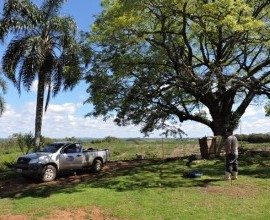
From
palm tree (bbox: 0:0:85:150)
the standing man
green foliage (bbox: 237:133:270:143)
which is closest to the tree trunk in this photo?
palm tree (bbox: 0:0:85:150)

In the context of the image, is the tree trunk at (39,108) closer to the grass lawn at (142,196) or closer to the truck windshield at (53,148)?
the truck windshield at (53,148)

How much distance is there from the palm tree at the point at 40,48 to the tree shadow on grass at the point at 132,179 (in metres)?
4.97

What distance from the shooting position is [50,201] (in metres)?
15.3

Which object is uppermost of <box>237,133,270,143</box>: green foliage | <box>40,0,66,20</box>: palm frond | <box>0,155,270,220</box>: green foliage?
<box>40,0,66,20</box>: palm frond

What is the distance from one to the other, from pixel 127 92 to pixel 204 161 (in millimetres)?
5395

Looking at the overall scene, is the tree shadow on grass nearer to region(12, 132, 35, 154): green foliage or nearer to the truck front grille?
the truck front grille

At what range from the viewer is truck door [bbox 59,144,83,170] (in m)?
20.6

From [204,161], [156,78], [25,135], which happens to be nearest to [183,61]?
[156,78]

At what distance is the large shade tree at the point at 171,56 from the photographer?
65.0ft

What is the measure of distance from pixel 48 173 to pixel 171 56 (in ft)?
27.8

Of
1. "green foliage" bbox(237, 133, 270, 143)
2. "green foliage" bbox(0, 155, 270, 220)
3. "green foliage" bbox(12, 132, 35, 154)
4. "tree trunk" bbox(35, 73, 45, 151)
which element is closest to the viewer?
"green foliage" bbox(0, 155, 270, 220)

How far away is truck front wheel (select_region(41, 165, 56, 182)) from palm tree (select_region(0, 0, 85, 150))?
14.7 feet

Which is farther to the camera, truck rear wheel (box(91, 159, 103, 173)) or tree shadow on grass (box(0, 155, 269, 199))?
truck rear wheel (box(91, 159, 103, 173))

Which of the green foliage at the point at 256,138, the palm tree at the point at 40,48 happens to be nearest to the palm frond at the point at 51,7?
the palm tree at the point at 40,48
